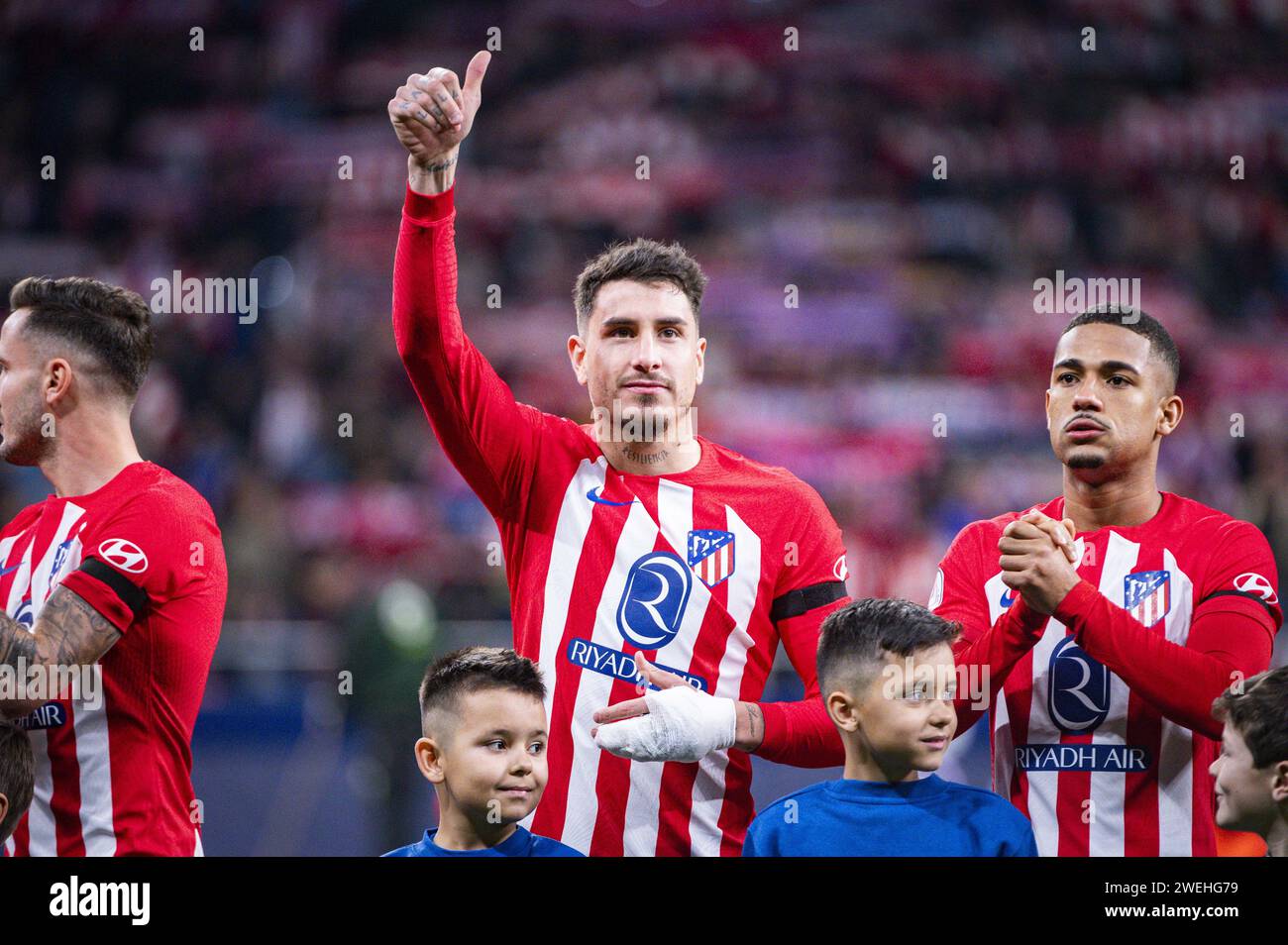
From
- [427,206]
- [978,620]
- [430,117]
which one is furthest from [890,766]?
[430,117]

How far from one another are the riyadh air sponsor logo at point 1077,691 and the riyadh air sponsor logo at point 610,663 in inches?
29.2

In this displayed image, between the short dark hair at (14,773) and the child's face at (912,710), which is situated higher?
the child's face at (912,710)

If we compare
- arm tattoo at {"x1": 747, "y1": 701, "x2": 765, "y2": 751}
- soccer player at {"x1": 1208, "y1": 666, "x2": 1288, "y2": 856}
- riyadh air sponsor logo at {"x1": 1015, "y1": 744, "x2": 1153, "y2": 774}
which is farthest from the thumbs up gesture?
soccer player at {"x1": 1208, "y1": 666, "x2": 1288, "y2": 856}

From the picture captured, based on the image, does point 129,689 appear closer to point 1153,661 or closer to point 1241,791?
point 1153,661

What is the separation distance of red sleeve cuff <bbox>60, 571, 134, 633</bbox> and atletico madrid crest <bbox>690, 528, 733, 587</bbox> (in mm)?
1140

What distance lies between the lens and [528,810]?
2.85 meters

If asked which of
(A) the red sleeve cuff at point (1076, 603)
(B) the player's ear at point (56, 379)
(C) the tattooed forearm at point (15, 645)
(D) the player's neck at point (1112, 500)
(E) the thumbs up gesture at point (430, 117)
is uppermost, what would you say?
(E) the thumbs up gesture at point (430, 117)

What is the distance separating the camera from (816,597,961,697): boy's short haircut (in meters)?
2.88

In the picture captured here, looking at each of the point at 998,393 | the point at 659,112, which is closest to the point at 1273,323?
the point at 998,393

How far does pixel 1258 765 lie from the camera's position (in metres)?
2.76

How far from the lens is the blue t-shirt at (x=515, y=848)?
2842 millimetres

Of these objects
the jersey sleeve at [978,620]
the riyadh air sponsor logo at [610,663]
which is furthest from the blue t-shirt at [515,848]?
the jersey sleeve at [978,620]

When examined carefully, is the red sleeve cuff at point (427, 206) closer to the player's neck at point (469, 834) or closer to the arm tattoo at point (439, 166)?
the arm tattoo at point (439, 166)

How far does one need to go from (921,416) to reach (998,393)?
76 centimetres
